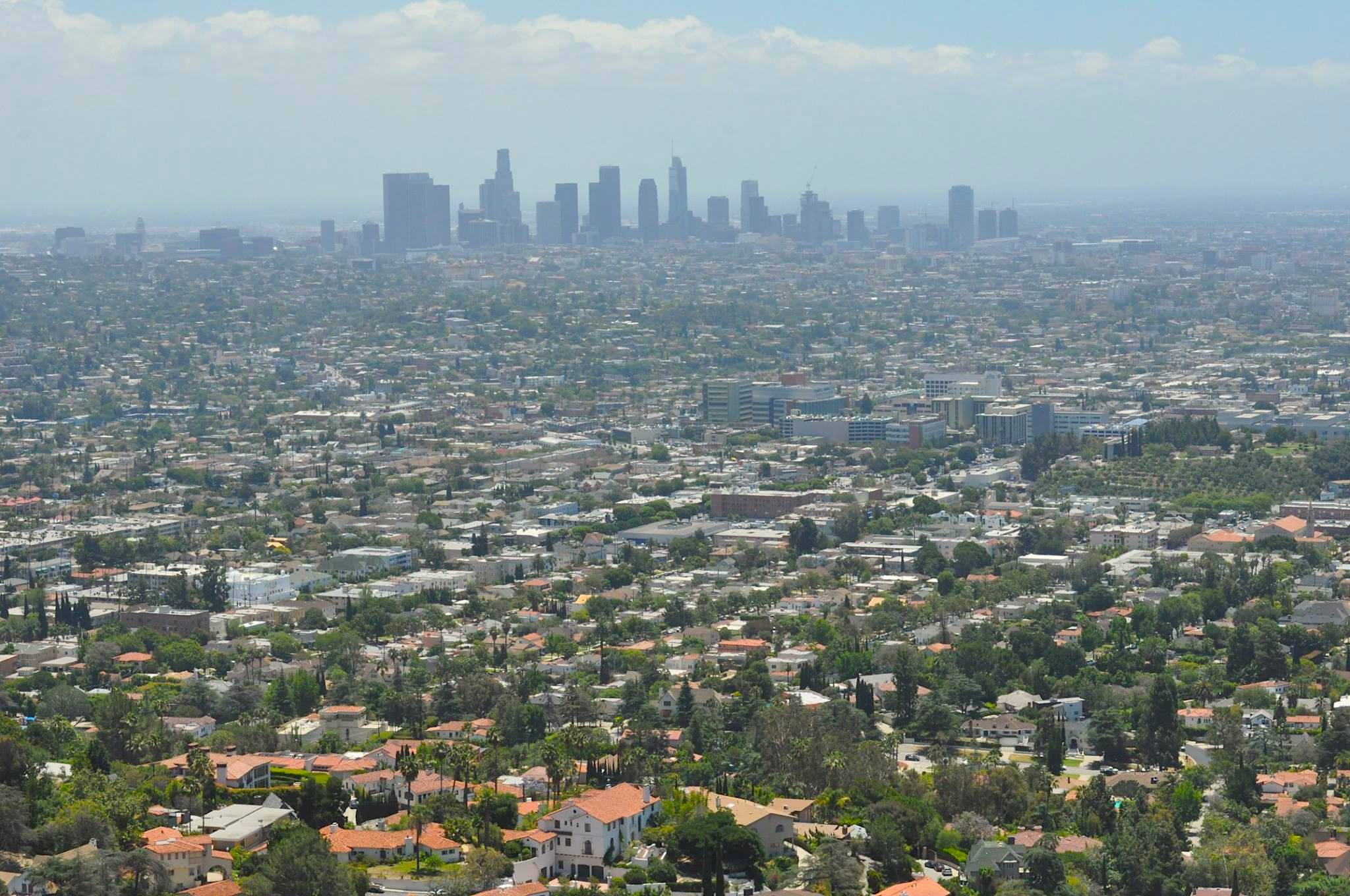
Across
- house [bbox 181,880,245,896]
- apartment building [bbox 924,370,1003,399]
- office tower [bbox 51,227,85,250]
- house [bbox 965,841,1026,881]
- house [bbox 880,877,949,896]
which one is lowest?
apartment building [bbox 924,370,1003,399]

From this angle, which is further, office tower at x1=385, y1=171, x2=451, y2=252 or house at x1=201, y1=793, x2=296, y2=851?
office tower at x1=385, y1=171, x2=451, y2=252

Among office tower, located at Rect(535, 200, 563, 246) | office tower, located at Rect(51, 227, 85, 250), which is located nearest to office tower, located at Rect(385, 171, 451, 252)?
office tower, located at Rect(535, 200, 563, 246)

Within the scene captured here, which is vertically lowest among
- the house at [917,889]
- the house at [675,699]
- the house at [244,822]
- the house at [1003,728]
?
the house at [1003,728]

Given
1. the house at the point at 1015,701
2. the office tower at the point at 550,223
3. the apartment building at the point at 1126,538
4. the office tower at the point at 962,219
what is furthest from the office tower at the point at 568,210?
the house at the point at 1015,701

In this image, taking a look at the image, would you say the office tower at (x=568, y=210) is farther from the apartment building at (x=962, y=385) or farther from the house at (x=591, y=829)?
the house at (x=591, y=829)

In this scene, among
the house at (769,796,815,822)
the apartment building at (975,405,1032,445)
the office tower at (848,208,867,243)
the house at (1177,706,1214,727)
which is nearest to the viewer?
the house at (769,796,815,822)

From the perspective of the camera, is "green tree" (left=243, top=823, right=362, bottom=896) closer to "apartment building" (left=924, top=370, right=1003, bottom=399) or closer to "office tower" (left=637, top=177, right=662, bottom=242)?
"apartment building" (left=924, top=370, right=1003, bottom=399)

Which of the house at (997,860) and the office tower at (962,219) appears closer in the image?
the house at (997,860)

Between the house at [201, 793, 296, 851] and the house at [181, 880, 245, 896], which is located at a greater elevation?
the house at [181, 880, 245, 896]
